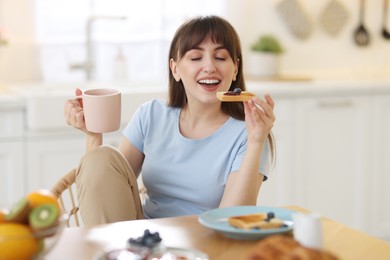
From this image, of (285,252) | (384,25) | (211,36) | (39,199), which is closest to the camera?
(285,252)

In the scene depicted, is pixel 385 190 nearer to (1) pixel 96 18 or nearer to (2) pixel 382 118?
(2) pixel 382 118

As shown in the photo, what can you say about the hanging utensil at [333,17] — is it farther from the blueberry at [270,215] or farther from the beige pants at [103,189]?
the blueberry at [270,215]

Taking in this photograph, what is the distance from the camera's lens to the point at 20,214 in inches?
51.4

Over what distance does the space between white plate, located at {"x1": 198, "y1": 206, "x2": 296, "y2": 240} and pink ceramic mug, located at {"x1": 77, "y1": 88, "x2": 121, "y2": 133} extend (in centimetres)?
44

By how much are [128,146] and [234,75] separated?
1.26 ft

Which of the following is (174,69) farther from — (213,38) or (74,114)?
(74,114)

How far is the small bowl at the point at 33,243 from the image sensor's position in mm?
1269

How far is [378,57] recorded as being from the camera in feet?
15.2

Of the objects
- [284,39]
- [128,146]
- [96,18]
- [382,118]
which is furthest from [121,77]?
[128,146]

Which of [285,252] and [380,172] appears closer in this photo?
[285,252]

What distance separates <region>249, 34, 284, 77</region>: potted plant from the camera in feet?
13.6

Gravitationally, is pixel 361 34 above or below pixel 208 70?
above

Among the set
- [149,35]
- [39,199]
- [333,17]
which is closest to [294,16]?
[333,17]

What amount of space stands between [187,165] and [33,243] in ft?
3.19
